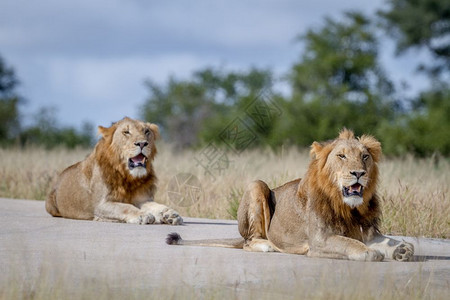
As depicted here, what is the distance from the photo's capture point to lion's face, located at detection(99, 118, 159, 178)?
887 cm

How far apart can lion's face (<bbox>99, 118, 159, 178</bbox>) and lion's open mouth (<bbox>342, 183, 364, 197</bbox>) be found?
3425 millimetres

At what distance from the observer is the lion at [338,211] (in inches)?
232

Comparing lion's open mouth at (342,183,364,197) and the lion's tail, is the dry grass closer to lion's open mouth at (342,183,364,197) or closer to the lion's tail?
the lion's tail

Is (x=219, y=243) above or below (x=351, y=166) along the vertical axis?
below

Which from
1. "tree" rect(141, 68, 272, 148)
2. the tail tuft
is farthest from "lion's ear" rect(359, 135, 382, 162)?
"tree" rect(141, 68, 272, 148)

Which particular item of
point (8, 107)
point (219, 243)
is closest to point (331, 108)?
point (8, 107)

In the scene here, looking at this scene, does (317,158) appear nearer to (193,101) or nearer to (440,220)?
(440,220)

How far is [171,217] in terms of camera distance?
839 centimetres

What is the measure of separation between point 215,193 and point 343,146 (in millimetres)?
5367

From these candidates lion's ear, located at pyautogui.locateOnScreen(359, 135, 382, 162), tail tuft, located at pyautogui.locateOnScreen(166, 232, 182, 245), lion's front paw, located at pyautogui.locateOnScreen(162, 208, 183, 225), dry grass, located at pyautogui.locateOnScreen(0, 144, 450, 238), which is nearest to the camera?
lion's ear, located at pyautogui.locateOnScreen(359, 135, 382, 162)

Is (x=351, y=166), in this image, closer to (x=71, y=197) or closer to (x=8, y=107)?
(x=71, y=197)

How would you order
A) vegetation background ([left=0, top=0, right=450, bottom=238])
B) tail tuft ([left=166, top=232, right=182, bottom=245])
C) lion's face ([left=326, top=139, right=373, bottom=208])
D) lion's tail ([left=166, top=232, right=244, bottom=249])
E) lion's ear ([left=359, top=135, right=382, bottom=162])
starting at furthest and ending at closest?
vegetation background ([left=0, top=0, right=450, bottom=238]), lion's tail ([left=166, top=232, right=244, bottom=249]), tail tuft ([left=166, top=232, right=182, bottom=245]), lion's ear ([left=359, top=135, right=382, bottom=162]), lion's face ([left=326, top=139, right=373, bottom=208])

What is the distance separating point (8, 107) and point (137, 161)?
28.2 m

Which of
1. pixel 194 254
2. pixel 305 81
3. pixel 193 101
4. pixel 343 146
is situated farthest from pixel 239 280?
pixel 193 101
